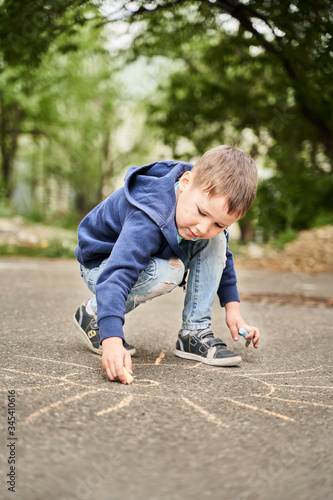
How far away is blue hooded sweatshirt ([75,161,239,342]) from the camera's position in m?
1.76

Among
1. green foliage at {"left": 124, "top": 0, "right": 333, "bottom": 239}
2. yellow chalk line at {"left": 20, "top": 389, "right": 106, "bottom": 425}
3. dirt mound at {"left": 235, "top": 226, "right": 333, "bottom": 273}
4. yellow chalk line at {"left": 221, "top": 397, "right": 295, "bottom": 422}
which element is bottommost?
dirt mound at {"left": 235, "top": 226, "right": 333, "bottom": 273}

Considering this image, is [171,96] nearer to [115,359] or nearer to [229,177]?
[229,177]

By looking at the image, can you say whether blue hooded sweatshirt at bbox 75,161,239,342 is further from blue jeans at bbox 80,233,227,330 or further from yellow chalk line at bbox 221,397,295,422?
yellow chalk line at bbox 221,397,295,422

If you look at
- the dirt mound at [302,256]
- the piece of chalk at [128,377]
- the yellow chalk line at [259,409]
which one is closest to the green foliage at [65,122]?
the dirt mound at [302,256]

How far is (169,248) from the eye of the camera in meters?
2.00

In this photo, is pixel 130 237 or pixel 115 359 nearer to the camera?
pixel 115 359

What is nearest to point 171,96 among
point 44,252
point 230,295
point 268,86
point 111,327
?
point 268,86

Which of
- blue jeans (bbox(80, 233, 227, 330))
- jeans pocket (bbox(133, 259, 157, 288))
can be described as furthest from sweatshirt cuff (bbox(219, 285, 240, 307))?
jeans pocket (bbox(133, 259, 157, 288))

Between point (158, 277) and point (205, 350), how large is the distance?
1.19 ft

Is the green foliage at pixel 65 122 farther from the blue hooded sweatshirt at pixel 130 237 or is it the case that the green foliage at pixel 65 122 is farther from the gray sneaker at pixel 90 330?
the gray sneaker at pixel 90 330

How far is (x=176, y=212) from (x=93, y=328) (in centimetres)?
60

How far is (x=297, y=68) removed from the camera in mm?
5172

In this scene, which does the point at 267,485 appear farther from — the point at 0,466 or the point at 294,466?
Answer: the point at 0,466

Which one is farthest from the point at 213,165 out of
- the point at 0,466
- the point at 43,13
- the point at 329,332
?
the point at 43,13
